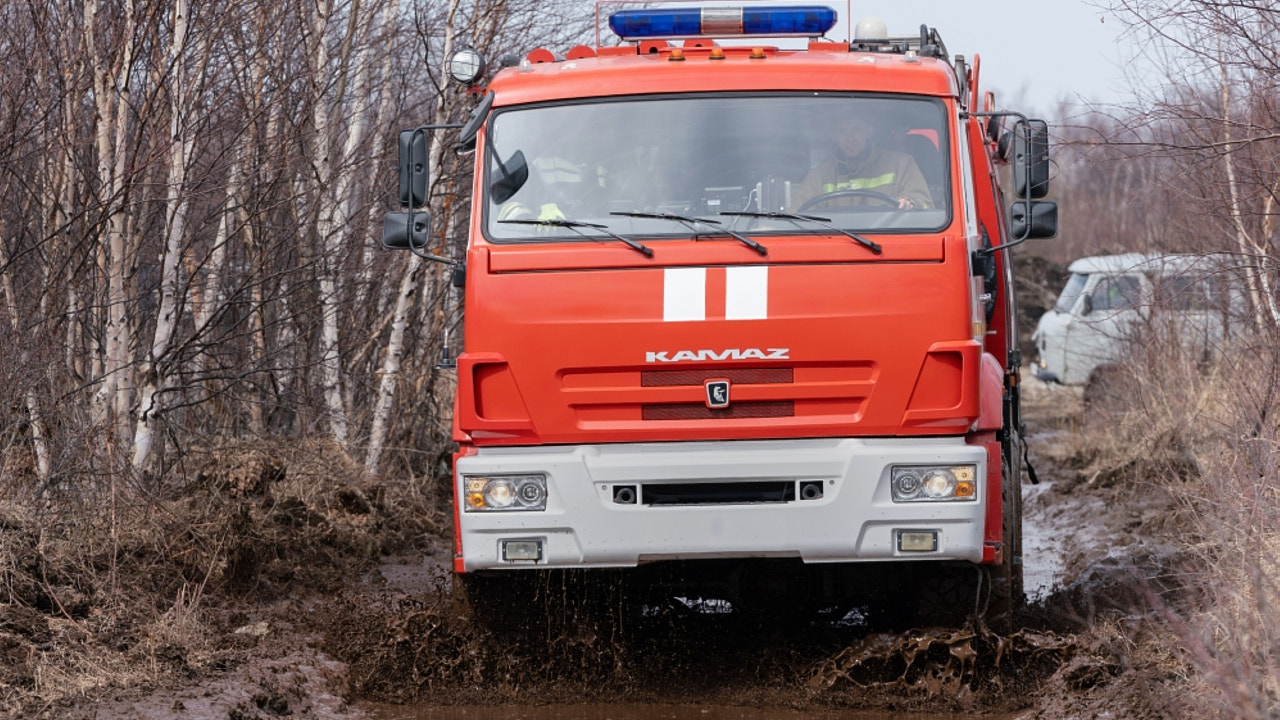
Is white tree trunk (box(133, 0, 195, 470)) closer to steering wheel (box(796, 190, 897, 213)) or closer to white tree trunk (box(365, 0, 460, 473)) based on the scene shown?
white tree trunk (box(365, 0, 460, 473))

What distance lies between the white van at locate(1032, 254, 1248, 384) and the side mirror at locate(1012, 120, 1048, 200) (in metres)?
1.73

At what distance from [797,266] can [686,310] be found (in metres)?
0.48

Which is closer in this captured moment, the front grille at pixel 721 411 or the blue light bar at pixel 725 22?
the front grille at pixel 721 411

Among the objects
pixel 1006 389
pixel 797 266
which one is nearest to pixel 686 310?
pixel 797 266

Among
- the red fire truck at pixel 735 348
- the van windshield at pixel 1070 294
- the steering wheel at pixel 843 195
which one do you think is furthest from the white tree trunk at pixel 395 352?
the van windshield at pixel 1070 294

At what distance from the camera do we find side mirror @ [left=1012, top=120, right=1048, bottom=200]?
654 cm

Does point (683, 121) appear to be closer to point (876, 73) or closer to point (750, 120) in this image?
point (750, 120)

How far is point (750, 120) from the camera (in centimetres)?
650

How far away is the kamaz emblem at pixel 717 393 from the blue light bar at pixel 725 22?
7.23ft

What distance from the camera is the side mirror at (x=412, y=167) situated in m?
6.75

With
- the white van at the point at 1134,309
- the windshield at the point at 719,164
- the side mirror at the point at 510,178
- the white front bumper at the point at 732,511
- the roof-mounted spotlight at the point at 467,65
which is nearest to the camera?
the white front bumper at the point at 732,511

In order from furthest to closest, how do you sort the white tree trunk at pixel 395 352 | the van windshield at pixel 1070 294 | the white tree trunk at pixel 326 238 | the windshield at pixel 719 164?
the van windshield at pixel 1070 294, the white tree trunk at pixel 395 352, the white tree trunk at pixel 326 238, the windshield at pixel 719 164

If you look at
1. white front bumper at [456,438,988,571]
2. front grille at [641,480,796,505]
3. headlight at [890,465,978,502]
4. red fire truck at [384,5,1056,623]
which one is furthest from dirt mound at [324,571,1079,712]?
front grille at [641,480,796,505]

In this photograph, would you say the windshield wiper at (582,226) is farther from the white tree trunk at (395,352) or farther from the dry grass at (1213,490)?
the white tree trunk at (395,352)
